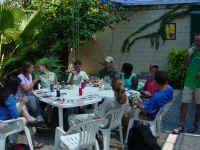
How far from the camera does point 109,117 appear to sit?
12.4 ft

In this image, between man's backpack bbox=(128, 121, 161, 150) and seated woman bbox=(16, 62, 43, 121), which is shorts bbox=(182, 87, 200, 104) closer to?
man's backpack bbox=(128, 121, 161, 150)

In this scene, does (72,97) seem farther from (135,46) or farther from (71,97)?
(135,46)

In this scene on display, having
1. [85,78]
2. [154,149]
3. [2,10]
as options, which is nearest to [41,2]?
[2,10]

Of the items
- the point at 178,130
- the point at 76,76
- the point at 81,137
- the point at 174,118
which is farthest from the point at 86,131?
the point at 174,118

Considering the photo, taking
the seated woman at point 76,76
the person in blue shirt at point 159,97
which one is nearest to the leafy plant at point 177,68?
the seated woman at point 76,76

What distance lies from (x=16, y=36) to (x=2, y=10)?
Answer: 2.57ft

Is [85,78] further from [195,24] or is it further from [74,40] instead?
[195,24]

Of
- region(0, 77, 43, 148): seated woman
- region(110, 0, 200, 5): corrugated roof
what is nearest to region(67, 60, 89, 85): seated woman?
region(0, 77, 43, 148): seated woman

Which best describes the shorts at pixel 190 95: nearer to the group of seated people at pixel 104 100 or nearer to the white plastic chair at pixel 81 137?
the group of seated people at pixel 104 100

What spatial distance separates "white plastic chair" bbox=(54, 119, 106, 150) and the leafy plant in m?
6.39

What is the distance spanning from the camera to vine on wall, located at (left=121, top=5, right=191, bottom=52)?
955 cm

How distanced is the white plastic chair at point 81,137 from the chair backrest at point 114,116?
20.5 inches

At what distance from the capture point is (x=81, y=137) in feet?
10.2

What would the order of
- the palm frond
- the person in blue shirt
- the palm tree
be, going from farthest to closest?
the palm frond
the palm tree
the person in blue shirt
